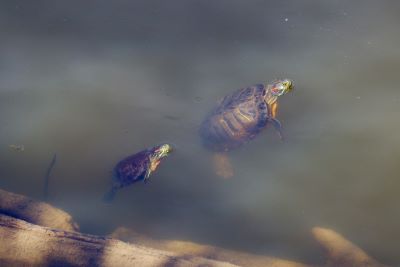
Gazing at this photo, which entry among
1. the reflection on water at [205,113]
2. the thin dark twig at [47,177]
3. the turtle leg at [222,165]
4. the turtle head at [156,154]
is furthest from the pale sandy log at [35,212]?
the turtle leg at [222,165]

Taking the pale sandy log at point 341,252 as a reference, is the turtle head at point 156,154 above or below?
above

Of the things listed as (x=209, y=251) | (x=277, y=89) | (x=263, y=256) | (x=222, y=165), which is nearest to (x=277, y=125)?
(x=277, y=89)

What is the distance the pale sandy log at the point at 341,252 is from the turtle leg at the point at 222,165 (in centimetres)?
106

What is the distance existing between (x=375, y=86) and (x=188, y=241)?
112 inches

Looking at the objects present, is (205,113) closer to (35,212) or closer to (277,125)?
(277,125)

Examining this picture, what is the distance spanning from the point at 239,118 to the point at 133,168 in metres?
1.36

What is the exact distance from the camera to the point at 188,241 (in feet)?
12.5

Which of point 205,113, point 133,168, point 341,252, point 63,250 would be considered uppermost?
point 205,113

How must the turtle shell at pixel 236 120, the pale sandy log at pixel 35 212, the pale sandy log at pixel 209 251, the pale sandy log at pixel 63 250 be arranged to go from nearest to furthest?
1. the pale sandy log at pixel 63 250
2. the pale sandy log at pixel 35 212
3. the pale sandy log at pixel 209 251
4. the turtle shell at pixel 236 120

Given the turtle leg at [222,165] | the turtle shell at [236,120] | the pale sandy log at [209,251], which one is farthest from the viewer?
the turtle shell at [236,120]

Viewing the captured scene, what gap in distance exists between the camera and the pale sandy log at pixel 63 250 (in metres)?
2.78

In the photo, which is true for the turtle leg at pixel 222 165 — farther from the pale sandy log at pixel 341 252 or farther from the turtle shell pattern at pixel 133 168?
the pale sandy log at pixel 341 252

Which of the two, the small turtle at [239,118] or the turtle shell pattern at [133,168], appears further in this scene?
the small turtle at [239,118]

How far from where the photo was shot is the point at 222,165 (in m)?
4.27
